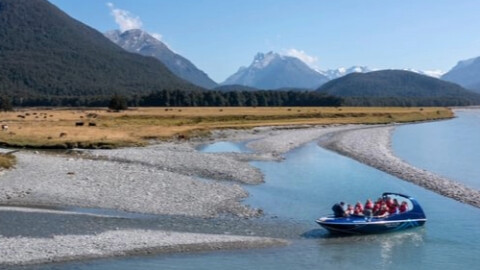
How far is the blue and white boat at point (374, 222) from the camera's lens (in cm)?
3073

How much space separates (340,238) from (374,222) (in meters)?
2.23

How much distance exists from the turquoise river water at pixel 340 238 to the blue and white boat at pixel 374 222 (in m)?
0.41

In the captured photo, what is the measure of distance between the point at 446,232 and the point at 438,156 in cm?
3974

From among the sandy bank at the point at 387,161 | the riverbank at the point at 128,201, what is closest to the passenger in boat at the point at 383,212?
the riverbank at the point at 128,201

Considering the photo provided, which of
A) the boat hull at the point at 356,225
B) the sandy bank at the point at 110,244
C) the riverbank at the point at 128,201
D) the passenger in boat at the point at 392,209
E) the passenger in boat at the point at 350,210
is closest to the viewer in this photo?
the sandy bank at the point at 110,244

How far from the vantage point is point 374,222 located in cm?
3136

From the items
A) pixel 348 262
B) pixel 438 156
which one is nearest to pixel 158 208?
pixel 348 262

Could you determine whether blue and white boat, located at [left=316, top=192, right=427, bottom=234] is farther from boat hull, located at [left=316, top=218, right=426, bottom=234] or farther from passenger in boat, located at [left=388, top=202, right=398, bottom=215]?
passenger in boat, located at [left=388, top=202, right=398, bottom=215]

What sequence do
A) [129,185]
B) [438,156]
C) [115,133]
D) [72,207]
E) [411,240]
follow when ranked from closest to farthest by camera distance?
[411,240]
[72,207]
[129,185]
[438,156]
[115,133]

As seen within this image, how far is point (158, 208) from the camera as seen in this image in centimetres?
3519

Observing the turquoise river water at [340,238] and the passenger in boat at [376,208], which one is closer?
the turquoise river water at [340,238]

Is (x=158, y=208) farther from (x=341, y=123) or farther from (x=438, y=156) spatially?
(x=341, y=123)

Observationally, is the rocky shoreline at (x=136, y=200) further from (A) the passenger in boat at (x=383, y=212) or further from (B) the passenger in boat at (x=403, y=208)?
(B) the passenger in boat at (x=403, y=208)

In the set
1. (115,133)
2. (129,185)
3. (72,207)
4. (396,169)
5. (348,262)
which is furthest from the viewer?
(115,133)
